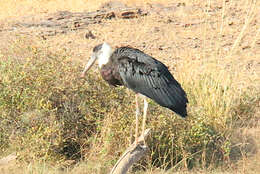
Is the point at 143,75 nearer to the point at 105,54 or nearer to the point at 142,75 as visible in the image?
the point at 142,75

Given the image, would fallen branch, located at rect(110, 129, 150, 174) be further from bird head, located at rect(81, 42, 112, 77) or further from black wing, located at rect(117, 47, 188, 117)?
bird head, located at rect(81, 42, 112, 77)

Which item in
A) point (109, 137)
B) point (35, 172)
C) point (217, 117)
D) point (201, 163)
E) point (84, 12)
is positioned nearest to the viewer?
point (35, 172)

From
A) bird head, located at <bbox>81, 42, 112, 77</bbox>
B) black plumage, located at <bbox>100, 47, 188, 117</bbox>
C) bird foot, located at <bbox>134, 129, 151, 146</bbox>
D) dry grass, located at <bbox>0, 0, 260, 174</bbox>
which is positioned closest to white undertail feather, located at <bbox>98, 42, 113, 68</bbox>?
bird head, located at <bbox>81, 42, 112, 77</bbox>

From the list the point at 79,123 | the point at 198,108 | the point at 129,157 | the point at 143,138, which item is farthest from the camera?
the point at 198,108

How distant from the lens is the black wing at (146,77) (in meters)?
4.98

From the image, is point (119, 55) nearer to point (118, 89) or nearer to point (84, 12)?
point (118, 89)

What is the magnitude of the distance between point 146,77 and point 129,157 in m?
0.81

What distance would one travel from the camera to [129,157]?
479cm

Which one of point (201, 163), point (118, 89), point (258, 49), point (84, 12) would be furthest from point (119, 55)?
point (84, 12)

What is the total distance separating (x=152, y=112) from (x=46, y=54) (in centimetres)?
139

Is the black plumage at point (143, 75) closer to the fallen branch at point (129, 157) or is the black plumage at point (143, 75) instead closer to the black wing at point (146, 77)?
the black wing at point (146, 77)

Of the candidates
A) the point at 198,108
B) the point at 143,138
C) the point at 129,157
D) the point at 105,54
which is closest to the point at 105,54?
the point at 105,54

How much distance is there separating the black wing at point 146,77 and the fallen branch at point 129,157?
0.44 m

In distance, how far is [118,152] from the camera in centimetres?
553
